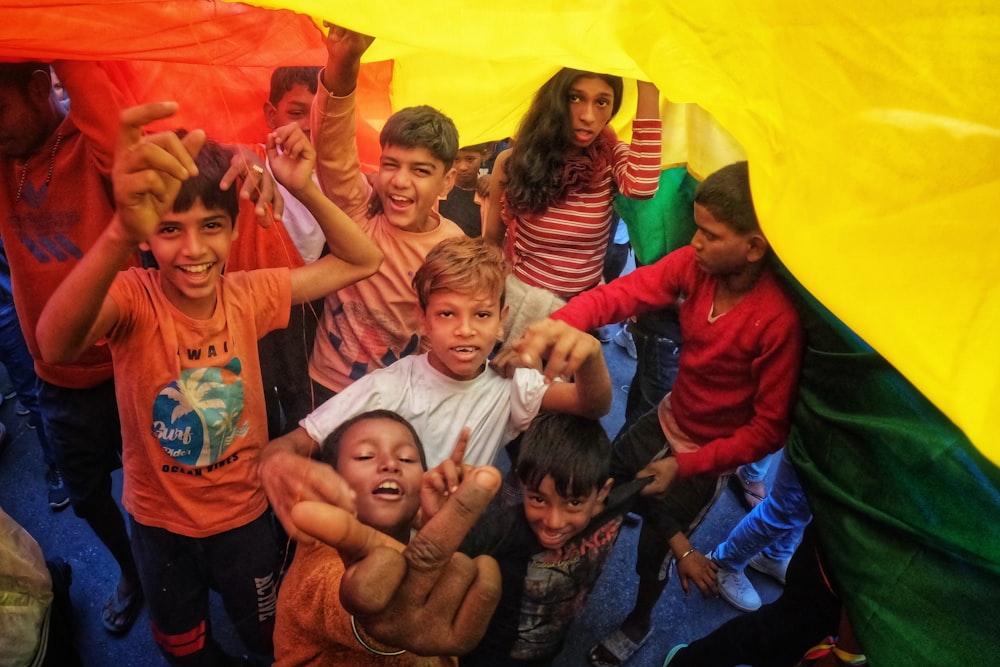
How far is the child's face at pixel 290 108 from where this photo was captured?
0.63 meters

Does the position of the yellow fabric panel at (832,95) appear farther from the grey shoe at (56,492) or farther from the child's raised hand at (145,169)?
the grey shoe at (56,492)

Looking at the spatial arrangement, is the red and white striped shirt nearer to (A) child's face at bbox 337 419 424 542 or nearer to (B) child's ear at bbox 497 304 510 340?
(B) child's ear at bbox 497 304 510 340

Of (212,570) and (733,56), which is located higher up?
(733,56)

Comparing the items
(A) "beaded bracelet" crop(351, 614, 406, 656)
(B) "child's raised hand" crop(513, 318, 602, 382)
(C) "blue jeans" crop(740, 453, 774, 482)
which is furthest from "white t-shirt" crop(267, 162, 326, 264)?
(C) "blue jeans" crop(740, 453, 774, 482)

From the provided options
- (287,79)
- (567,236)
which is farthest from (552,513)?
(287,79)

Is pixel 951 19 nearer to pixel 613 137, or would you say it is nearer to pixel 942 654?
pixel 613 137

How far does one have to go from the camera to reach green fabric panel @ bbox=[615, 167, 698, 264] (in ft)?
2.44

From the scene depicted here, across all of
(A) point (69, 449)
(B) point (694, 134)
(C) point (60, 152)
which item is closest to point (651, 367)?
(B) point (694, 134)

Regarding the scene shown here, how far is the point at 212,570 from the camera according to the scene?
0.73 meters

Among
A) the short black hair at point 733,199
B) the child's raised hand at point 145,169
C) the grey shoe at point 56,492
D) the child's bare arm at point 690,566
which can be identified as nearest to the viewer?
the child's raised hand at point 145,169

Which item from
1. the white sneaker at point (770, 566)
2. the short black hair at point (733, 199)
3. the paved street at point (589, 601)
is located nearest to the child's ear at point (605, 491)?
the paved street at point (589, 601)

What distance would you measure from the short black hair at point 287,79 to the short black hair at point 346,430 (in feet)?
1.11

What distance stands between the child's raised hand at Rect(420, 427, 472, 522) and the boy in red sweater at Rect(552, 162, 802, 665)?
0.74 ft

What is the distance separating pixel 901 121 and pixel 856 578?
42 centimetres
